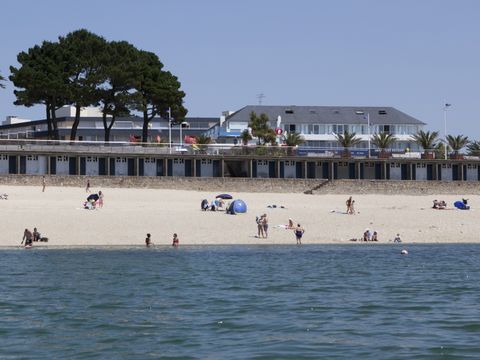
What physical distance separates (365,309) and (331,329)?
11.8 ft

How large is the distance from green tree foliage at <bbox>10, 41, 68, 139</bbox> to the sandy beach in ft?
47.4

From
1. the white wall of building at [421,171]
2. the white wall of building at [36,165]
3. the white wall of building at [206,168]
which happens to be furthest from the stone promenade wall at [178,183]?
the white wall of building at [421,171]

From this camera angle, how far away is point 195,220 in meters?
53.2

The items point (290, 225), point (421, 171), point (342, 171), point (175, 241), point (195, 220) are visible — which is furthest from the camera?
point (421, 171)

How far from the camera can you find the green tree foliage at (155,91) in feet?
279

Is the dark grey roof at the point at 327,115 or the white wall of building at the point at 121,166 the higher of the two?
the dark grey roof at the point at 327,115

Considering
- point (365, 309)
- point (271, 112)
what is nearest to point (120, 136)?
point (271, 112)

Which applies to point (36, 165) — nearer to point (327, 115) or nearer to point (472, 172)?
point (472, 172)

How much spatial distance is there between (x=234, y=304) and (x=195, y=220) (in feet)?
81.5

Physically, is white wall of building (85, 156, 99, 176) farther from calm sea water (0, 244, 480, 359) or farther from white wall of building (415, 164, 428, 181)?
calm sea water (0, 244, 480, 359)

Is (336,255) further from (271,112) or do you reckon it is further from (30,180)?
(271,112)

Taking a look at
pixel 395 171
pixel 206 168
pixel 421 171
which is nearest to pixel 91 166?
pixel 206 168

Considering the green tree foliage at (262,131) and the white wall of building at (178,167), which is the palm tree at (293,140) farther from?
the white wall of building at (178,167)

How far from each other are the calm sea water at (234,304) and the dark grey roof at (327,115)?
6754 centimetres
